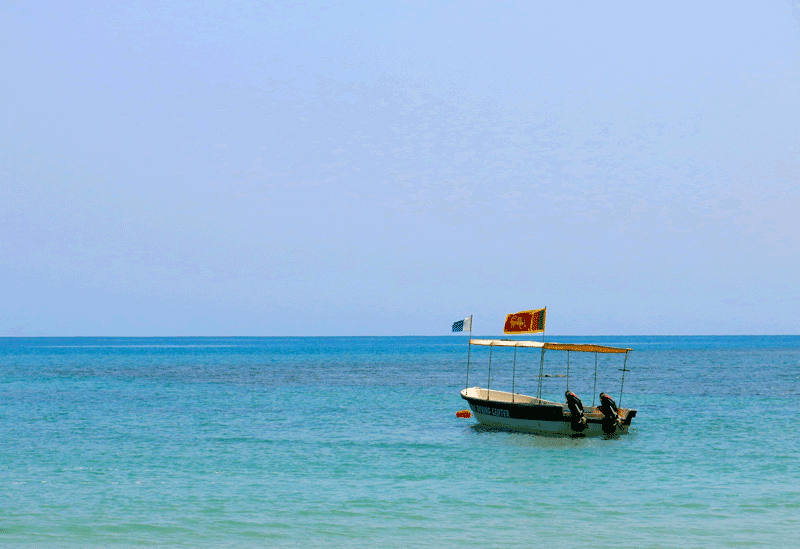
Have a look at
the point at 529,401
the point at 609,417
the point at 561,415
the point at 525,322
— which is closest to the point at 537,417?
the point at 561,415

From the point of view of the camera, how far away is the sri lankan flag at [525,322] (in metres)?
32.0

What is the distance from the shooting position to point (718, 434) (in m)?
33.1

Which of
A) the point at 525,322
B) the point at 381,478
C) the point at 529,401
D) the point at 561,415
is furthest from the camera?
the point at 529,401

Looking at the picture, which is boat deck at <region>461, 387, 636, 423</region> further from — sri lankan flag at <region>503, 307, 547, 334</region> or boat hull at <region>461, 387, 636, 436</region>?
sri lankan flag at <region>503, 307, 547, 334</region>

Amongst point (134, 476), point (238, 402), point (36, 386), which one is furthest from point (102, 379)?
point (134, 476)

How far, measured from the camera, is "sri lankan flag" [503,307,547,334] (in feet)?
105

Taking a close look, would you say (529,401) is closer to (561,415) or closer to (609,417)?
(561,415)

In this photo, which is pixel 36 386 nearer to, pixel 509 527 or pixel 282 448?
pixel 282 448

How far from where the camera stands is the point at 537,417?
32.8m

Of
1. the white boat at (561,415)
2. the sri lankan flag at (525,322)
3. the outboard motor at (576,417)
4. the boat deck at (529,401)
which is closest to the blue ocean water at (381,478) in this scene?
the outboard motor at (576,417)

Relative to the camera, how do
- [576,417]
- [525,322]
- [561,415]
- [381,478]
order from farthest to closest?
1. [525,322]
2. [561,415]
3. [576,417]
4. [381,478]

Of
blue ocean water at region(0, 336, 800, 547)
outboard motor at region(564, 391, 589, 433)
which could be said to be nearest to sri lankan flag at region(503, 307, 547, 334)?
outboard motor at region(564, 391, 589, 433)

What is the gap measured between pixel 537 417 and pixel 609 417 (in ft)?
9.68

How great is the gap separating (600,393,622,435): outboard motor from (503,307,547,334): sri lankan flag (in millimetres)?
3765
